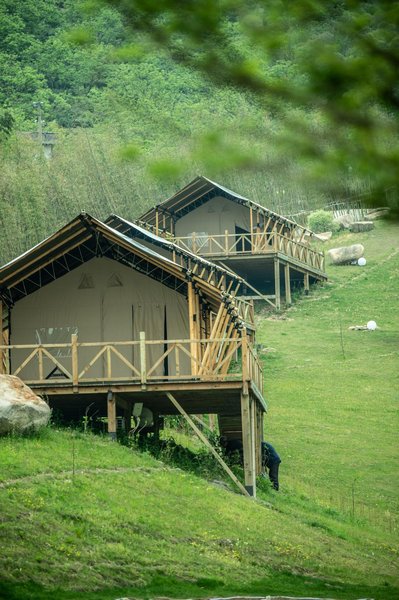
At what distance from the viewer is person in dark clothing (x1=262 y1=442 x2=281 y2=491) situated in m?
28.5

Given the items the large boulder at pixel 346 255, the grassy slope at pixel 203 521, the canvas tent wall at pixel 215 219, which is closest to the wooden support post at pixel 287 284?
the canvas tent wall at pixel 215 219

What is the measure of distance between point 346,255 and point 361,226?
690 cm

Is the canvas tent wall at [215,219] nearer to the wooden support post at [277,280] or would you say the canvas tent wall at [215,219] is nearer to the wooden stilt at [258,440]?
the wooden support post at [277,280]

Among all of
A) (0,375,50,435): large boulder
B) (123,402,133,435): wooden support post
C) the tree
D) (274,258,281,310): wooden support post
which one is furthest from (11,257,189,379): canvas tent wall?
the tree

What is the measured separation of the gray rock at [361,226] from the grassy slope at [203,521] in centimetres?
2735

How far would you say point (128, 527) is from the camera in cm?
1938

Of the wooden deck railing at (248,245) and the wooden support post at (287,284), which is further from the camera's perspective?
the wooden support post at (287,284)

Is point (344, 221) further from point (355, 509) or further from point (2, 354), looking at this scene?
point (2, 354)

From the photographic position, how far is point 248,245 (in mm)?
53219

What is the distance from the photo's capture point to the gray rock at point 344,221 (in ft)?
215

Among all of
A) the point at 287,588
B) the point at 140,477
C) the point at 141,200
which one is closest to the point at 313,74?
the point at 287,588

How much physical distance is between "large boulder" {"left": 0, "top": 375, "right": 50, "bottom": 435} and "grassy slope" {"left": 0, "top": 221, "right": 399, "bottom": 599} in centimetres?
33

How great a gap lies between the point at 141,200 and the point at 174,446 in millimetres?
42996

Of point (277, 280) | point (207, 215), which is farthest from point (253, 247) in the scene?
point (207, 215)
